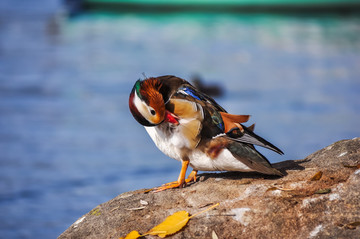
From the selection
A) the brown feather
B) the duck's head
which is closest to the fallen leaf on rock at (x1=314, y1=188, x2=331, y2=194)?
the brown feather

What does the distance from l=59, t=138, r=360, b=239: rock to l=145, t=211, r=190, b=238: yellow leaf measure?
0.03 meters

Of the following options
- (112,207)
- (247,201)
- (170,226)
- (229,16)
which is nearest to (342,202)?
(247,201)

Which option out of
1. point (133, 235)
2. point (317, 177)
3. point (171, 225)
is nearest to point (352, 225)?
point (317, 177)

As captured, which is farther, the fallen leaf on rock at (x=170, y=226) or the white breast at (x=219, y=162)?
the white breast at (x=219, y=162)

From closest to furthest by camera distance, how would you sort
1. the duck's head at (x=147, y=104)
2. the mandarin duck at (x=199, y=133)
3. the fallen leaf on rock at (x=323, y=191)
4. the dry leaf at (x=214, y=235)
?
the dry leaf at (x=214, y=235) → the fallen leaf on rock at (x=323, y=191) → the duck's head at (x=147, y=104) → the mandarin duck at (x=199, y=133)

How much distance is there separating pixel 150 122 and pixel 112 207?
23.8 inches

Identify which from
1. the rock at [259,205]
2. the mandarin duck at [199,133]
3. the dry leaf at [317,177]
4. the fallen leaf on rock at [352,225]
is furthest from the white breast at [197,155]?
the fallen leaf on rock at [352,225]

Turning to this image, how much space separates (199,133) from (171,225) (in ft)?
1.90

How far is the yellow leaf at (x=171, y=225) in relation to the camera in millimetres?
2646

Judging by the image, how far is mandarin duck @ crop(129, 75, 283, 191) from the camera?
9.68 ft

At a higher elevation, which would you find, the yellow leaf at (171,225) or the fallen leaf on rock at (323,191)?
the yellow leaf at (171,225)

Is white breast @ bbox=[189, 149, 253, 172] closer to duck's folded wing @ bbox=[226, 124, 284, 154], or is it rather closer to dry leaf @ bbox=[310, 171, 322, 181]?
duck's folded wing @ bbox=[226, 124, 284, 154]

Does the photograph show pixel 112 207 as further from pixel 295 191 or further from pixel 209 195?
pixel 295 191

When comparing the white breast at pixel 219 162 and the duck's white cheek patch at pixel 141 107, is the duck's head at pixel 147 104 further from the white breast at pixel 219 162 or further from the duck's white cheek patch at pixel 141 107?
the white breast at pixel 219 162
